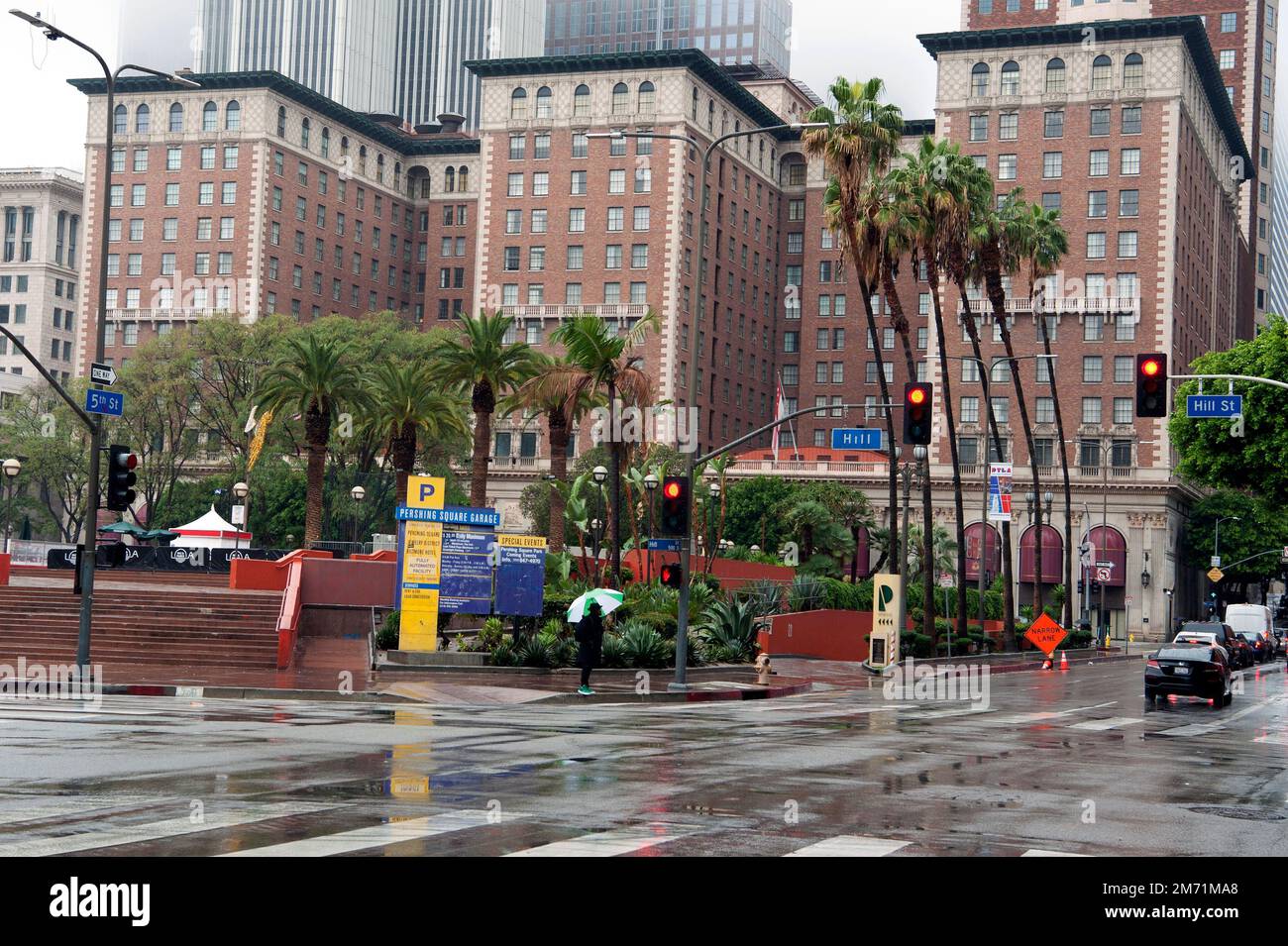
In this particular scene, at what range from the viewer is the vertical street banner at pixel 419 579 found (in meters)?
35.0

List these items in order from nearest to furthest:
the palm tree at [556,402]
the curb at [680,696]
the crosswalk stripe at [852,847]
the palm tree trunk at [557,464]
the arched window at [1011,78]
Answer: the crosswalk stripe at [852,847] → the curb at [680,696] → the palm tree at [556,402] → the palm tree trunk at [557,464] → the arched window at [1011,78]

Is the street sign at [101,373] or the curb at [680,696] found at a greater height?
the street sign at [101,373]

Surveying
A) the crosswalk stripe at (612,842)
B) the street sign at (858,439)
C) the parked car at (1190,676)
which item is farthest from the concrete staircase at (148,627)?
the crosswalk stripe at (612,842)

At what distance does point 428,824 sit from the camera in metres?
11.9

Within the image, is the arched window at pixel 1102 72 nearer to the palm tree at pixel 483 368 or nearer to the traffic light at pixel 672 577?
the palm tree at pixel 483 368

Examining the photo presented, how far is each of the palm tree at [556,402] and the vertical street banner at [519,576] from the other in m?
11.7

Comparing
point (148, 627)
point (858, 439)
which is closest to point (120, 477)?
point (148, 627)

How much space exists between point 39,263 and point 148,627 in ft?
415

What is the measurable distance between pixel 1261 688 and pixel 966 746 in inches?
1119

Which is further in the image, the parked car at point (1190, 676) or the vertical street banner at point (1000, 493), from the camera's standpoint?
the vertical street banner at point (1000, 493)

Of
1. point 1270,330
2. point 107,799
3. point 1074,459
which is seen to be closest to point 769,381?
point 1074,459

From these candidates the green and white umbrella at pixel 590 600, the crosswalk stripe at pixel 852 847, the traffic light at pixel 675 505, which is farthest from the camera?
the traffic light at pixel 675 505

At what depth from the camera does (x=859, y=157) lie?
51.1 metres
